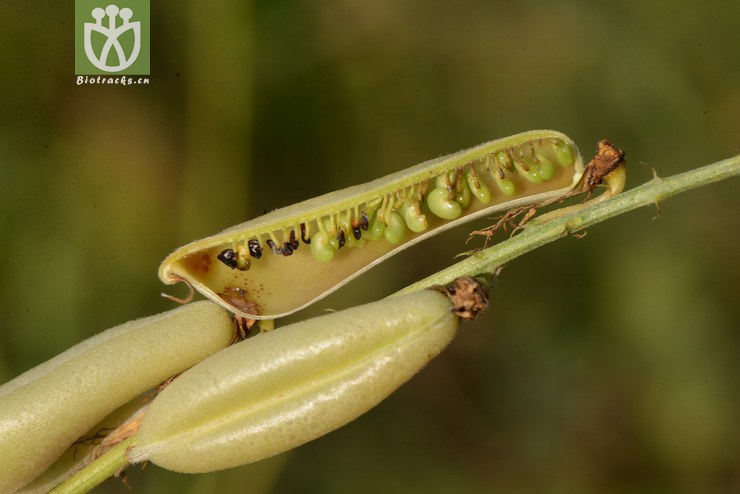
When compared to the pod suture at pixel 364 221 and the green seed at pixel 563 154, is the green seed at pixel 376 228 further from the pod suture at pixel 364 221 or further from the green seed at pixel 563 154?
the green seed at pixel 563 154

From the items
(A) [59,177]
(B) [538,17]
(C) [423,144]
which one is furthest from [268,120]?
(B) [538,17]

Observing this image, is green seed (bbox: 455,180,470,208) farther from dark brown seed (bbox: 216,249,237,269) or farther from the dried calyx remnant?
dark brown seed (bbox: 216,249,237,269)

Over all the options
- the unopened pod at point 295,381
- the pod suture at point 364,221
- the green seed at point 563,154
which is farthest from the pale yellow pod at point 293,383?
the green seed at point 563,154

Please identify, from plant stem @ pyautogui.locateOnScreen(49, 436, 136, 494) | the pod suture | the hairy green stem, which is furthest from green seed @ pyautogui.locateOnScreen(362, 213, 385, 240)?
plant stem @ pyautogui.locateOnScreen(49, 436, 136, 494)

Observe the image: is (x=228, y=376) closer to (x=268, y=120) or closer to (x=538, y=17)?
(x=268, y=120)

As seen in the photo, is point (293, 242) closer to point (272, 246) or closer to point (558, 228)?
point (272, 246)
